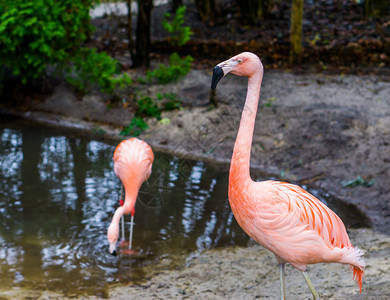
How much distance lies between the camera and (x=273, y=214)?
3.07 m

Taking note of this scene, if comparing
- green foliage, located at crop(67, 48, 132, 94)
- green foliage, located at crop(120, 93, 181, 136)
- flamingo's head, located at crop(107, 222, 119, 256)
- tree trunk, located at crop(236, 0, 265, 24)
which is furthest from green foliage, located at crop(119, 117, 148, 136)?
tree trunk, located at crop(236, 0, 265, 24)

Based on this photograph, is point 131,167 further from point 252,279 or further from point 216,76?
point 216,76

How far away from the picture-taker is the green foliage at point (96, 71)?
8148 millimetres

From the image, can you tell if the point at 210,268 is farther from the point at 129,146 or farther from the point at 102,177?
the point at 102,177

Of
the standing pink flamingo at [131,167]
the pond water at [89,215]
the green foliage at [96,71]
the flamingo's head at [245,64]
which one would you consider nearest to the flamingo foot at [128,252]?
the pond water at [89,215]

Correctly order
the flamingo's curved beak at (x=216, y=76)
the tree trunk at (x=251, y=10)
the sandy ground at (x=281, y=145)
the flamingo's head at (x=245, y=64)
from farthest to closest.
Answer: the tree trunk at (x=251, y=10) → the sandy ground at (x=281, y=145) → the flamingo's head at (x=245, y=64) → the flamingo's curved beak at (x=216, y=76)

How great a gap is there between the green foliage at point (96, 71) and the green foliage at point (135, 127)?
626 millimetres

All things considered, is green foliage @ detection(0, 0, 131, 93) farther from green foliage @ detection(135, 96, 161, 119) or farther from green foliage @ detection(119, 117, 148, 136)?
green foliage @ detection(119, 117, 148, 136)

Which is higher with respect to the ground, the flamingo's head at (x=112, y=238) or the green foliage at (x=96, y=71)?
the green foliage at (x=96, y=71)

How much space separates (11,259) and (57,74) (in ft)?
16.6

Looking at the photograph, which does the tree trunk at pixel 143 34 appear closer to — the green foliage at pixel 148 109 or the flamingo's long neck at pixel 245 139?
the green foliage at pixel 148 109

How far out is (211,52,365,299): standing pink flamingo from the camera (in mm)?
3084

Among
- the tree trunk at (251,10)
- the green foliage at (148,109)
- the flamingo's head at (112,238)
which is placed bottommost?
the flamingo's head at (112,238)

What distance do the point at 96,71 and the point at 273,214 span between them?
18.9 feet
